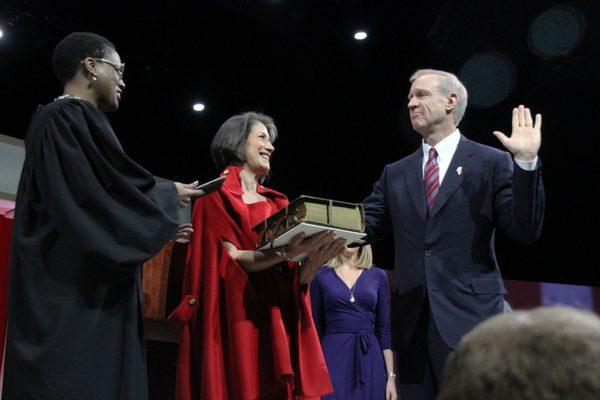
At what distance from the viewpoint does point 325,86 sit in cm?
658

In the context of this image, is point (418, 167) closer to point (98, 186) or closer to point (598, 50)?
point (98, 186)

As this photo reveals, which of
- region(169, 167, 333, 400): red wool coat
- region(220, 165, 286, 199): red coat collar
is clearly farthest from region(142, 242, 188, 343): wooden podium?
region(220, 165, 286, 199): red coat collar

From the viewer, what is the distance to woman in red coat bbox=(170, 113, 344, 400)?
8.84 ft

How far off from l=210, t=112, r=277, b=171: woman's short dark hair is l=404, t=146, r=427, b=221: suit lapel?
27.7 inches

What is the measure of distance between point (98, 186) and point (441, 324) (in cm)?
119

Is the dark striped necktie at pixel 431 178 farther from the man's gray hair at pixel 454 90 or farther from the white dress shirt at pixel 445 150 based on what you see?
the man's gray hair at pixel 454 90

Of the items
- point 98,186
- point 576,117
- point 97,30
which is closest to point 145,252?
point 98,186

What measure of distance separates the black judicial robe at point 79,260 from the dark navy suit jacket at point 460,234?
860 millimetres

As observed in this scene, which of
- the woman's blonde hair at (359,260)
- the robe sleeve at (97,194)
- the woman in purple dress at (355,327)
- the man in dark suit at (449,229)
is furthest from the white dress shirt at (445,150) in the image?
the woman's blonde hair at (359,260)

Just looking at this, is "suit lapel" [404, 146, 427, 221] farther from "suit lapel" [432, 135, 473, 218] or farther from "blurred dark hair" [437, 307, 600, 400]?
"blurred dark hair" [437, 307, 600, 400]

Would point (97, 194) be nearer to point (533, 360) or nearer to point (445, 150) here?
point (445, 150)

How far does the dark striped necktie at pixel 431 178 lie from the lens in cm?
262

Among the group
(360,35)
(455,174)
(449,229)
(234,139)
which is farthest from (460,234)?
(360,35)

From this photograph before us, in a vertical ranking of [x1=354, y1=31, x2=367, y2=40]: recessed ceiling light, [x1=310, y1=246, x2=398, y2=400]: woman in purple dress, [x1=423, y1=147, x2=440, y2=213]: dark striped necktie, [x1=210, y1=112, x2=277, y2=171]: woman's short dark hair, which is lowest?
[x1=310, y1=246, x2=398, y2=400]: woman in purple dress
